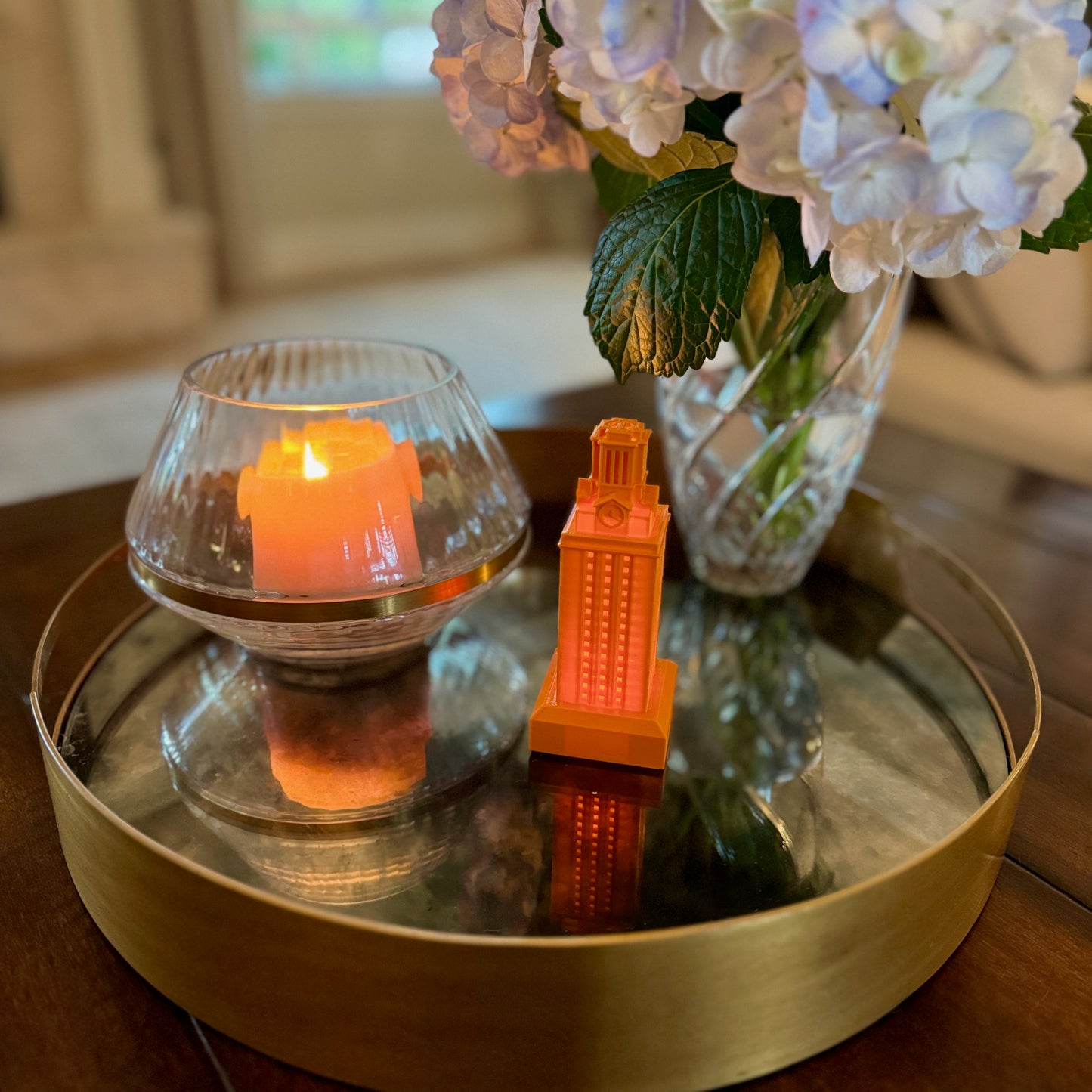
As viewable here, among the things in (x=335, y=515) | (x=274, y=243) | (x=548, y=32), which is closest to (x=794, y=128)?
(x=548, y=32)

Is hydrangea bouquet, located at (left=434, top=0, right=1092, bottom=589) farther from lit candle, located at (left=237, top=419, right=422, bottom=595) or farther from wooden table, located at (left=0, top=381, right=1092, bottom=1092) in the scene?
wooden table, located at (left=0, top=381, right=1092, bottom=1092)

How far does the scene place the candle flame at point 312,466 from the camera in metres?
0.48

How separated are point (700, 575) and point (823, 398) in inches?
5.7

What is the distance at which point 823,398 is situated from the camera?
613 millimetres

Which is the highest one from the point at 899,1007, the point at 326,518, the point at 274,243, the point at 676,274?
the point at 676,274

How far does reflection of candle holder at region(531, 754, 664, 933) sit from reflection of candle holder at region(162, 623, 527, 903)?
39mm

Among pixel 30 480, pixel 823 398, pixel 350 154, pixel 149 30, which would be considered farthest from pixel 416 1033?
pixel 350 154

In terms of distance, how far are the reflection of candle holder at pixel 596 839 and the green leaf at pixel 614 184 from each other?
0.94 ft

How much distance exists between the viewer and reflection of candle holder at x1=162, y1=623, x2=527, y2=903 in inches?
16.4

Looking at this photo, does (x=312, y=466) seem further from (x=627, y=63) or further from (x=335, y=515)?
(x=627, y=63)

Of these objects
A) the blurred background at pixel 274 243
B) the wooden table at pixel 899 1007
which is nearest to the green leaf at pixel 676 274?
the wooden table at pixel 899 1007

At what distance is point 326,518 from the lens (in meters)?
0.47

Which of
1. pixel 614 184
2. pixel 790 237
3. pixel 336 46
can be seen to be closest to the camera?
pixel 790 237

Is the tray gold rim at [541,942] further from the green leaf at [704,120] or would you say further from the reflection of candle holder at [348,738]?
the green leaf at [704,120]
